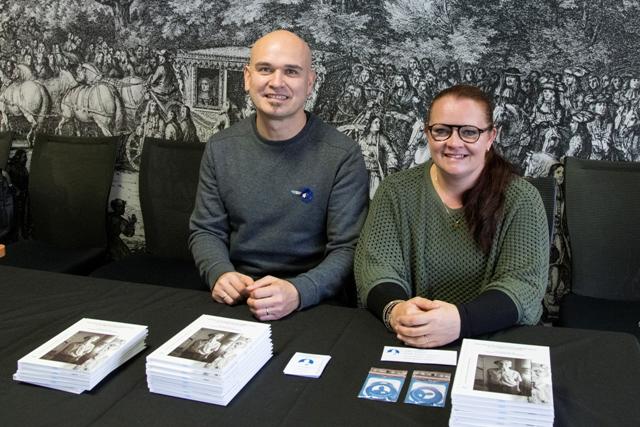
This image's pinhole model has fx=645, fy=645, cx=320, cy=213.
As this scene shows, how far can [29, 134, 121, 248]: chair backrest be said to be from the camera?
343 cm

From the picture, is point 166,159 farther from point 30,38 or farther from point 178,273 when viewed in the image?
point 30,38

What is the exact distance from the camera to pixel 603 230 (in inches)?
108

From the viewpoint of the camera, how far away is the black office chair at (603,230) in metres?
2.73

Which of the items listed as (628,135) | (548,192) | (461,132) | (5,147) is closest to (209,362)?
(461,132)

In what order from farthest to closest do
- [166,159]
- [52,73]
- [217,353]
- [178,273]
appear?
[52,73], [166,159], [178,273], [217,353]

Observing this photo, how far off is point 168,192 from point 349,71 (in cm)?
109

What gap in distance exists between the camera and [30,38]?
11.9 feet

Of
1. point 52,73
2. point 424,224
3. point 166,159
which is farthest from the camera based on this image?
point 52,73

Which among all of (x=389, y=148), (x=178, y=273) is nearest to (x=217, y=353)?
(x=178, y=273)

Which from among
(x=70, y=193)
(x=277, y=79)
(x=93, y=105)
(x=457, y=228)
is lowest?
(x=70, y=193)

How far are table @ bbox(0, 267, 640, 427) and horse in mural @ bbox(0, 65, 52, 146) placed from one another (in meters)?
2.02

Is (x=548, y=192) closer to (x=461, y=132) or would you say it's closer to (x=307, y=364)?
(x=461, y=132)

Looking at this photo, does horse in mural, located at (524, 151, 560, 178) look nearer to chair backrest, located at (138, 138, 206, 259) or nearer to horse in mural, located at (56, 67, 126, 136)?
chair backrest, located at (138, 138, 206, 259)

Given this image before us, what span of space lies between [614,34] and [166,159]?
216 cm
